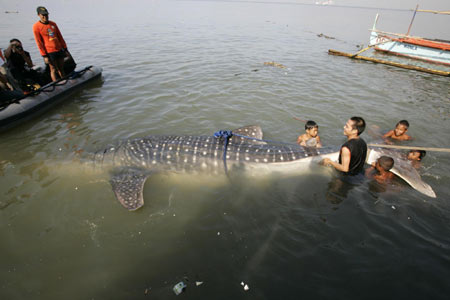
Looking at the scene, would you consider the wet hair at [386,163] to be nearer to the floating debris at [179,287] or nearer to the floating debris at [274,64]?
the floating debris at [179,287]

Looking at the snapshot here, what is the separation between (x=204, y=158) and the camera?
5.92 meters

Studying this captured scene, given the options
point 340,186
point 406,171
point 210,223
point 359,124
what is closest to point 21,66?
point 210,223

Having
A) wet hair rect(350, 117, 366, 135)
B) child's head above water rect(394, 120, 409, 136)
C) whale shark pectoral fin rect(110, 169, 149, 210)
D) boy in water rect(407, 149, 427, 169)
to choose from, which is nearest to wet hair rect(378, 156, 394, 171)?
wet hair rect(350, 117, 366, 135)

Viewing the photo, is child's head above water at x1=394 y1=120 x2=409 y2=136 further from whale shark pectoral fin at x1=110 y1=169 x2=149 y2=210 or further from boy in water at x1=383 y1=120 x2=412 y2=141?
whale shark pectoral fin at x1=110 y1=169 x2=149 y2=210

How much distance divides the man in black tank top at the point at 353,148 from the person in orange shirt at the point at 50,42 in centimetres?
1169

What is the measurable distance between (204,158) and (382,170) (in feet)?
15.2

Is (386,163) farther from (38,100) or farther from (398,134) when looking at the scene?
(38,100)

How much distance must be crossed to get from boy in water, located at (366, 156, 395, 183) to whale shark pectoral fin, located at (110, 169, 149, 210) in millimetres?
5770

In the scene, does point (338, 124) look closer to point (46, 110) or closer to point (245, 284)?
point (245, 284)

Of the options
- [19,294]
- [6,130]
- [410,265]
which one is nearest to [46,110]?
[6,130]

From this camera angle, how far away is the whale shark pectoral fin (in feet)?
15.9

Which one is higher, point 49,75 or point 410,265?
point 49,75

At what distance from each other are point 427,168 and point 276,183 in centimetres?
444

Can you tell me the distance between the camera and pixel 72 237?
4258 mm
